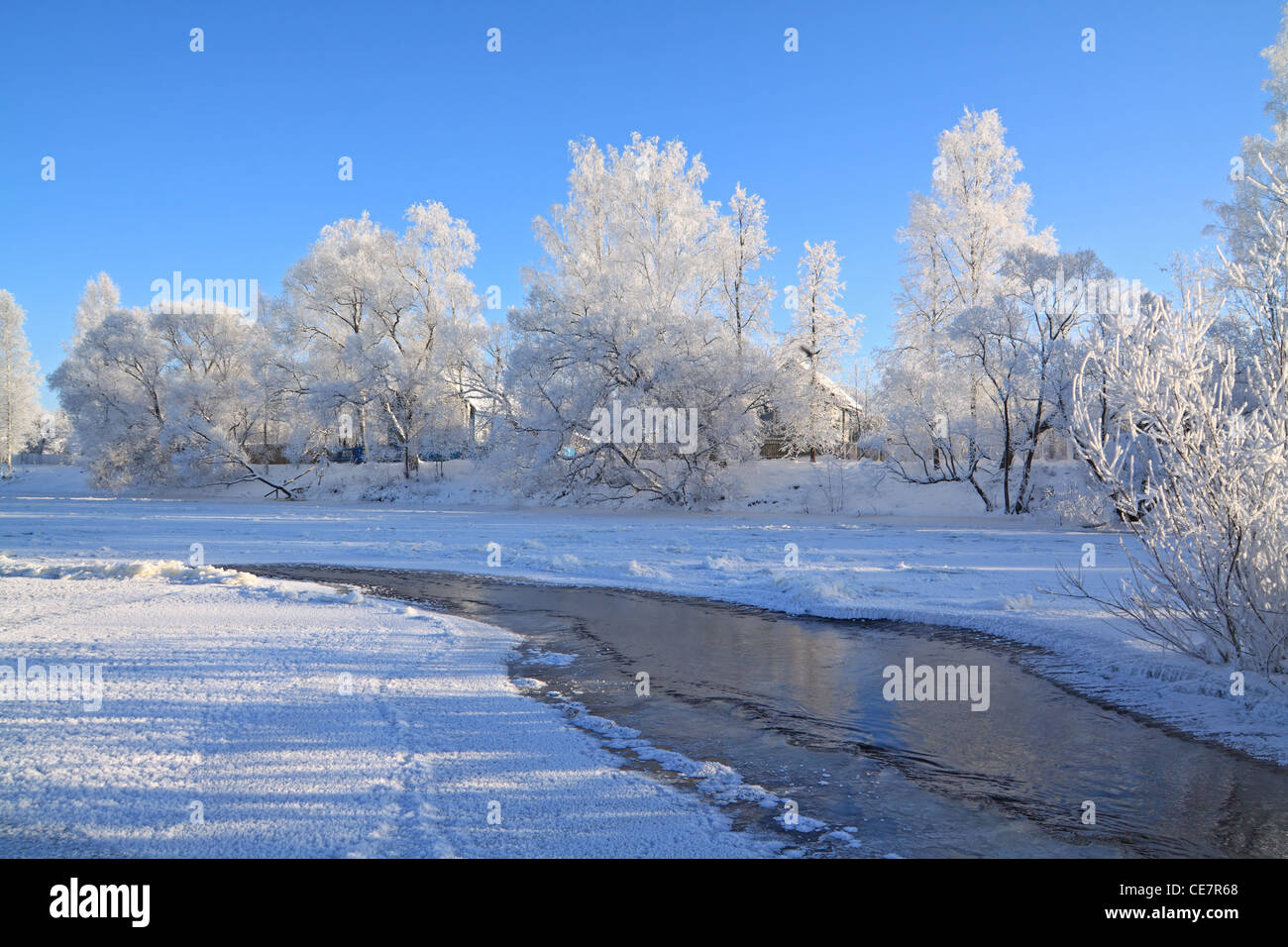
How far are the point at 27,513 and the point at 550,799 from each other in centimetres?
3153

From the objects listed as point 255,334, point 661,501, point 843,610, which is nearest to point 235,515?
point 661,501

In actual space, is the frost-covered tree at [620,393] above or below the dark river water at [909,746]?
above

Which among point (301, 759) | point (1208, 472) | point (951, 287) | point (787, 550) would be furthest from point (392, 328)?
point (1208, 472)

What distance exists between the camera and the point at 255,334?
1757 inches

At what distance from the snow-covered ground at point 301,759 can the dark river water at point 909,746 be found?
2.16 feet

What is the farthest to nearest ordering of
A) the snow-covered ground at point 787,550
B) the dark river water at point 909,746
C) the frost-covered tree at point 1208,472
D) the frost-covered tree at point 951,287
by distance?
1. the frost-covered tree at point 951,287
2. the snow-covered ground at point 787,550
3. the frost-covered tree at point 1208,472
4. the dark river water at point 909,746

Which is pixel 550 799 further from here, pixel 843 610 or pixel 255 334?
pixel 255 334

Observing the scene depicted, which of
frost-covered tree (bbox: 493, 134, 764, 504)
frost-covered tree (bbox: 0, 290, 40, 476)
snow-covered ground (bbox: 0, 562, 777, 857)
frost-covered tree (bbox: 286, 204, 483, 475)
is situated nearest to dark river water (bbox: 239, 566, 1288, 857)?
snow-covered ground (bbox: 0, 562, 777, 857)

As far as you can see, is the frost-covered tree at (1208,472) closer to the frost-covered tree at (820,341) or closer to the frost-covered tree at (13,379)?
the frost-covered tree at (820,341)

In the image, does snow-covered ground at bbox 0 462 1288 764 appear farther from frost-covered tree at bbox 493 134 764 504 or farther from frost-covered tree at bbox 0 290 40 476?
frost-covered tree at bbox 0 290 40 476

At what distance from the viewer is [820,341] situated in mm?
35281

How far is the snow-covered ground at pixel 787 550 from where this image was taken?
8.03m

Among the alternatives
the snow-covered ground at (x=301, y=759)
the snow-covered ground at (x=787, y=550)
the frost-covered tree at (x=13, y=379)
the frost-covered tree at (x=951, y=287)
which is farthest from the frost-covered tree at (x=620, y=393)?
the frost-covered tree at (x=13, y=379)

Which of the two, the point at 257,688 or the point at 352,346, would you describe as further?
the point at 352,346
